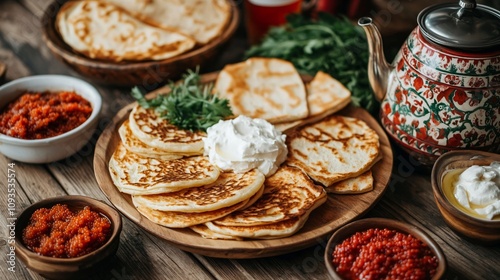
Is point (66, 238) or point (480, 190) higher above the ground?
point (480, 190)

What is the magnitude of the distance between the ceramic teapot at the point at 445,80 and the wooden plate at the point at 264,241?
0.20m

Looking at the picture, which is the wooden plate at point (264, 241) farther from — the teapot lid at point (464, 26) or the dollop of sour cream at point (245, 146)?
the teapot lid at point (464, 26)

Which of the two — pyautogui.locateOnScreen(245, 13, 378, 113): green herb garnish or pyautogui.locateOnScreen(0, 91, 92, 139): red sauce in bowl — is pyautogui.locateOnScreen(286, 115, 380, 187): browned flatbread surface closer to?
pyautogui.locateOnScreen(245, 13, 378, 113): green herb garnish

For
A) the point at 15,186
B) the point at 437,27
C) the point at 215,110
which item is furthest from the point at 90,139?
the point at 437,27

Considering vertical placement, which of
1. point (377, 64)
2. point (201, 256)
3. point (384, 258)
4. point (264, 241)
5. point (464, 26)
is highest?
point (464, 26)

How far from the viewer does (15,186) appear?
2.52 meters

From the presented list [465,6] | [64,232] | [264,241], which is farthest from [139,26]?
[465,6]

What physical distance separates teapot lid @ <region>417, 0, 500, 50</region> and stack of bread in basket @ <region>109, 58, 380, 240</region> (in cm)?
53

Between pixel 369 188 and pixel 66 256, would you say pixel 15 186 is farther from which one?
pixel 369 188

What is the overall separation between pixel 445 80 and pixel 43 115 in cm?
171

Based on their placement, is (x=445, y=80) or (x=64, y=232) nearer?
(x=64, y=232)

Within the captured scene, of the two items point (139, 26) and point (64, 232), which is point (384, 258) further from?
point (139, 26)

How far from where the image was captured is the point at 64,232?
199cm

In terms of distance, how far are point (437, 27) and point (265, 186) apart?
910 millimetres
